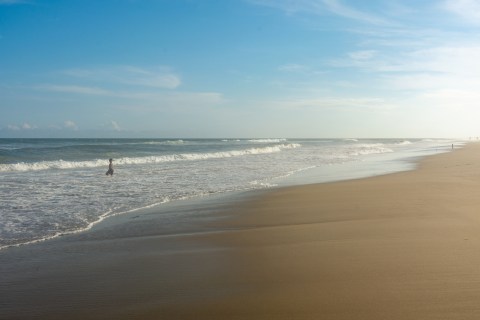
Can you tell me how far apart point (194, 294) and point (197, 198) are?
775 centimetres

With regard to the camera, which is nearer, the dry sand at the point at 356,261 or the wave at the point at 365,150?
the dry sand at the point at 356,261

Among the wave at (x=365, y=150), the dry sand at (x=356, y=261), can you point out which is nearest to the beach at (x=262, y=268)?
the dry sand at (x=356, y=261)

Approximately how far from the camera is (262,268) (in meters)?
5.30

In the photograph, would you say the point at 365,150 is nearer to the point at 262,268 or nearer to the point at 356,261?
the point at 356,261

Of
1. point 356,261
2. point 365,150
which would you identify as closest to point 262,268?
point 356,261

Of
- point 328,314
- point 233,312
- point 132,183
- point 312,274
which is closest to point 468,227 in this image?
point 312,274

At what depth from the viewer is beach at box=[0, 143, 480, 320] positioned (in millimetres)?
4039

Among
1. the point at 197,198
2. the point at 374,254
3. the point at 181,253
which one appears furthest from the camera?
the point at 197,198

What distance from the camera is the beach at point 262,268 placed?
13.3 ft

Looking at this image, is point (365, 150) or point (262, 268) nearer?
point (262, 268)

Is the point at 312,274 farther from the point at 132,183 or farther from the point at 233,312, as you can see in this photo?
the point at 132,183

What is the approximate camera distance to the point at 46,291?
4.70 m

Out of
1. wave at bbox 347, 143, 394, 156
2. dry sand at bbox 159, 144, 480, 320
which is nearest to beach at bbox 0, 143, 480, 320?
dry sand at bbox 159, 144, 480, 320

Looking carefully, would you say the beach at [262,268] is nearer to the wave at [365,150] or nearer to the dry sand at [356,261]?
the dry sand at [356,261]
